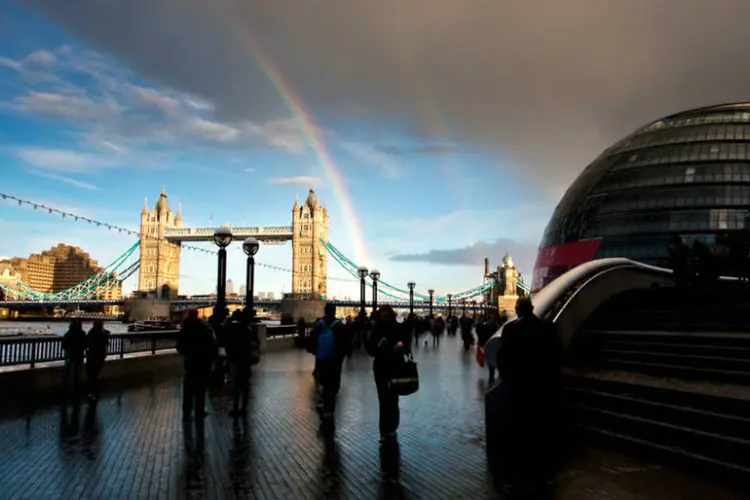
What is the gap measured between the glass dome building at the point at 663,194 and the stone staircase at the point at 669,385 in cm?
3231

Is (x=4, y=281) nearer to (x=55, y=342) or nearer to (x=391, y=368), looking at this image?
(x=55, y=342)

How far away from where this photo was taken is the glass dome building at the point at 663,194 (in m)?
41.1

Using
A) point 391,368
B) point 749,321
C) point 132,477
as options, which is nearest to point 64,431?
point 132,477

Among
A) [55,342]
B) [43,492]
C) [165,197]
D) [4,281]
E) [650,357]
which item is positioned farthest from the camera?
[165,197]

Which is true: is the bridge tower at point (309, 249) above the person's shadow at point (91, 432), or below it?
above

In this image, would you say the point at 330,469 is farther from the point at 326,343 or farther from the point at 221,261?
the point at 221,261

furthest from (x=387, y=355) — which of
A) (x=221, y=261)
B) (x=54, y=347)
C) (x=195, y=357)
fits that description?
(x=221, y=261)

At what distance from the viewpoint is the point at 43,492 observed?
5191 millimetres

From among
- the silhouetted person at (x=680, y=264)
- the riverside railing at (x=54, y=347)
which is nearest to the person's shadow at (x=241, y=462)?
the riverside railing at (x=54, y=347)

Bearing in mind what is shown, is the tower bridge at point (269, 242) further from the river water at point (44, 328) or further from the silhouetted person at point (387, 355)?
the silhouetted person at point (387, 355)

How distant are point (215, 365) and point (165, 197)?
537 ft

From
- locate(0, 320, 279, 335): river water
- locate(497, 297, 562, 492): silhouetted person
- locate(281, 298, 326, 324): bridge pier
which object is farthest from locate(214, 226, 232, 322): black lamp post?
locate(281, 298, 326, 324): bridge pier

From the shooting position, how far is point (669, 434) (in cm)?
632

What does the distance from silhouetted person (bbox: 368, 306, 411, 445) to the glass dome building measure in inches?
1473
